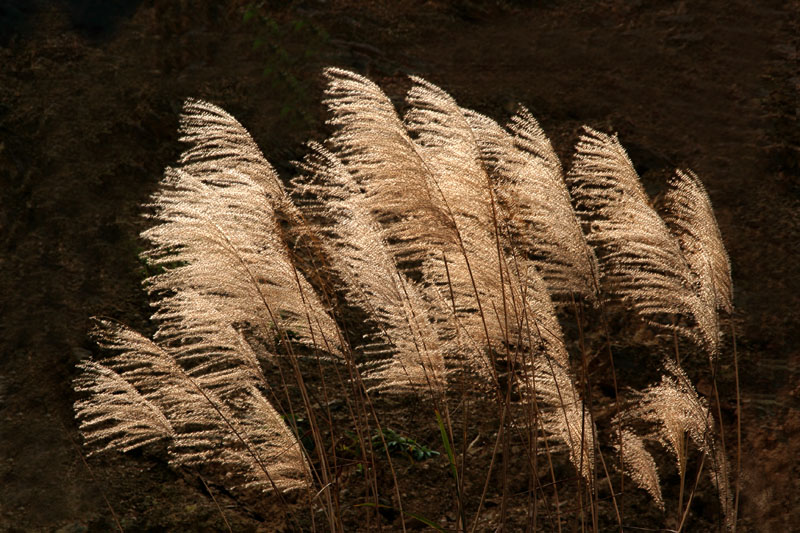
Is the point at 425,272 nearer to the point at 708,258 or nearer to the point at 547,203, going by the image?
the point at 547,203

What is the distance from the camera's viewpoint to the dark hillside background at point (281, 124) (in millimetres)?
4188

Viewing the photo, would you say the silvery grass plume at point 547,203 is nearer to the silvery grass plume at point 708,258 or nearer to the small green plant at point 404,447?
the silvery grass plume at point 708,258

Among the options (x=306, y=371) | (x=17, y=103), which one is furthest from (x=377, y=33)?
(x=306, y=371)

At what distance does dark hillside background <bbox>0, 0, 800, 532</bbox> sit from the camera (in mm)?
4188

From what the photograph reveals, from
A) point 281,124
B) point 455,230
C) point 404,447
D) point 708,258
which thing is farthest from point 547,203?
point 281,124

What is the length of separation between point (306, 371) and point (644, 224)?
109 inches

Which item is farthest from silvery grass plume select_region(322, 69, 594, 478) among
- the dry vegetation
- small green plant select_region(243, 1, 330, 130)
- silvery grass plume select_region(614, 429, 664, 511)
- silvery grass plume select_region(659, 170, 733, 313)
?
small green plant select_region(243, 1, 330, 130)

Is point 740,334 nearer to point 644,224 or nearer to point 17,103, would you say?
point 644,224

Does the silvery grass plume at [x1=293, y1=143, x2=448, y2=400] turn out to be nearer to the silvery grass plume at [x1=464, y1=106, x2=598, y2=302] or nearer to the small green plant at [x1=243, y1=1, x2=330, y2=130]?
the silvery grass plume at [x1=464, y1=106, x2=598, y2=302]

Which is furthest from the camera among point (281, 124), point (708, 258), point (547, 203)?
point (281, 124)

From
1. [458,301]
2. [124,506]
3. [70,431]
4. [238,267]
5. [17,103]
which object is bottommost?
[124,506]

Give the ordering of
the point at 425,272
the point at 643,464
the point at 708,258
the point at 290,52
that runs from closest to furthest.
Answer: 1. the point at 708,258
2. the point at 643,464
3. the point at 425,272
4. the point at 290,52

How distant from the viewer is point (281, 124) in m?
6.98

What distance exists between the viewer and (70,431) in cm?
435
